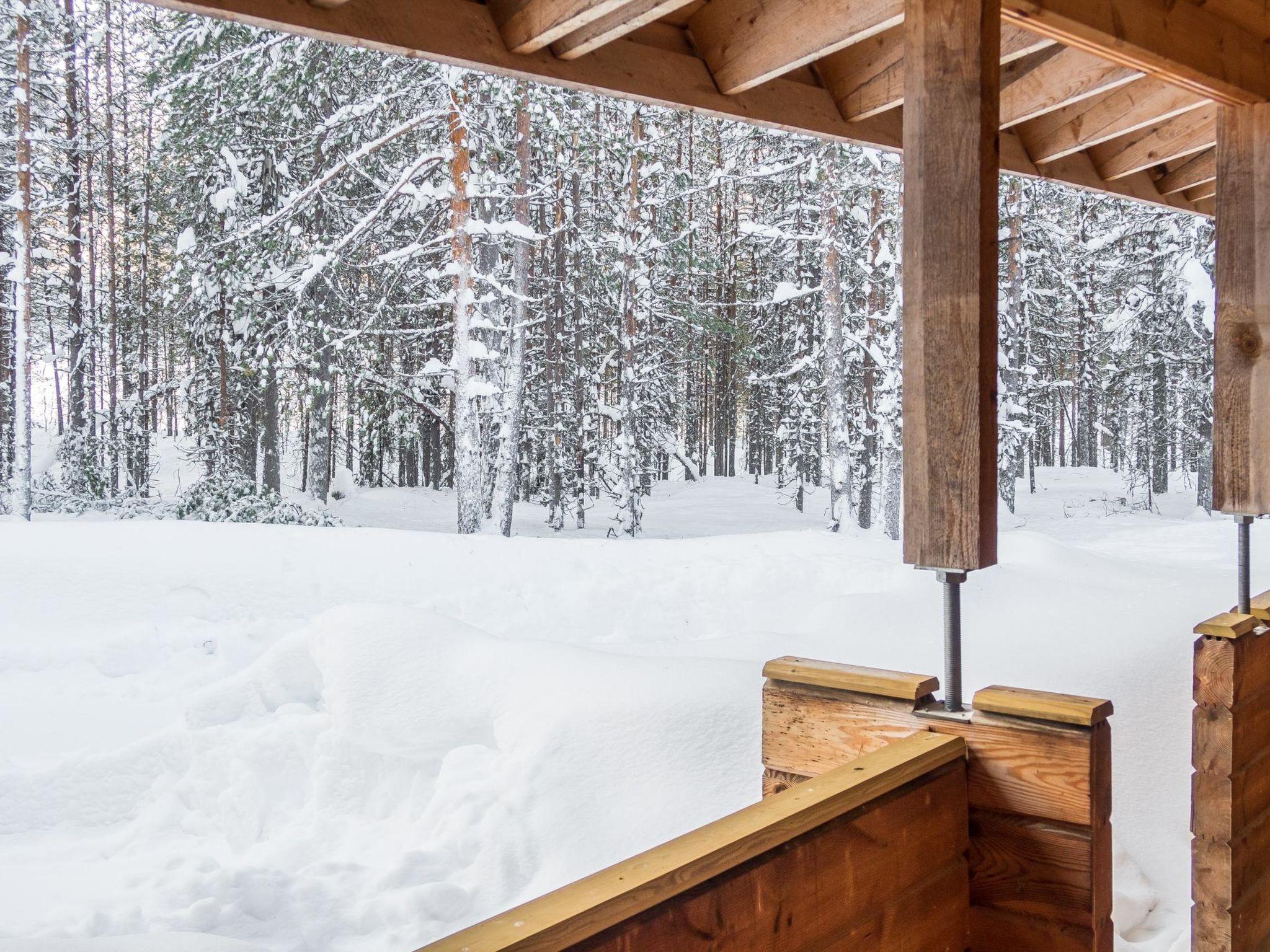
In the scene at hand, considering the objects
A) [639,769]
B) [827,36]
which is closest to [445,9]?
[827,36]

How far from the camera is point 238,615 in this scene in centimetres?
639

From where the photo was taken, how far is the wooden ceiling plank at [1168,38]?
234 centimetres

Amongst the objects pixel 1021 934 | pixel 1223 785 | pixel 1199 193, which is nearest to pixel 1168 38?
pixel 1223 785

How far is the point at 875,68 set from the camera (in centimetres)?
333

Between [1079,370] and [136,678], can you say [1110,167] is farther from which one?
[1079,370]

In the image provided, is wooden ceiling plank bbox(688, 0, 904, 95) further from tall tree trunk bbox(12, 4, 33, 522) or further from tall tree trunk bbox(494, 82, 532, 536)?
tall tree trunk bbox(12, 4, 33, 522)

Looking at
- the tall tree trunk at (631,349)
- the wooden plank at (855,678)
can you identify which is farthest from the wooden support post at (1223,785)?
the tall tree trunk at (631,349)

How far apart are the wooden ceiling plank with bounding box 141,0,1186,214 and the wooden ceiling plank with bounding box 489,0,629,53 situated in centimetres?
4

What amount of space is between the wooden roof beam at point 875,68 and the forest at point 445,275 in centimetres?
711

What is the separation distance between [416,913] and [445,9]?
102 inches

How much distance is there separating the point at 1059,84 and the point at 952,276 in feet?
6.29

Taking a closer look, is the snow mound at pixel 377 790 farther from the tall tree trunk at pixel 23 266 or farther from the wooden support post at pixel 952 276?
the tall tree trunk at pixel 23 266

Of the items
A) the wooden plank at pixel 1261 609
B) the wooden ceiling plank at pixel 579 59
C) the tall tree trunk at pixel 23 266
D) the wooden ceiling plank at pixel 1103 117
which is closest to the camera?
the wooden ceiling plank at pixel 579 59

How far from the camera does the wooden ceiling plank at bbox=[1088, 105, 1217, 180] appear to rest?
4090 millimetres
